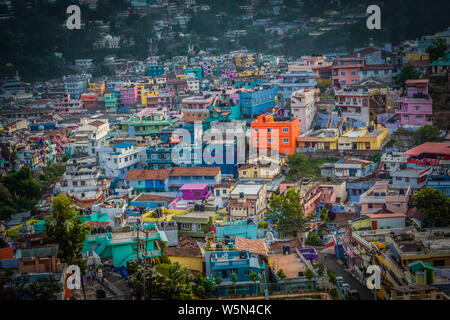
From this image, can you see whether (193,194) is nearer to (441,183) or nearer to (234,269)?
(441,183)

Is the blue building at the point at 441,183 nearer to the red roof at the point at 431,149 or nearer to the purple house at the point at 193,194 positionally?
the red roof at the point at 431,149

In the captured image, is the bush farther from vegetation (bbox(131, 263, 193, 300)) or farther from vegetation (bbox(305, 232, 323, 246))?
vegetation (bbox(131, 263, 193, 300))

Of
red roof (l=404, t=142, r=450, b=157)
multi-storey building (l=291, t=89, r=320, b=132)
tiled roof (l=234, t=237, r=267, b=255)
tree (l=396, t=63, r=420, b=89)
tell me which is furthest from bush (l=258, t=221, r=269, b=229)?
tree (l=396, t=63, r=420, b=89)

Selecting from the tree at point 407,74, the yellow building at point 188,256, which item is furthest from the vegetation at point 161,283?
the tree at point 407,74

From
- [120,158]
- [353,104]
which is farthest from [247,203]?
[353,104]

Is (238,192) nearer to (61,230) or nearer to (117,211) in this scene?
(117,211)

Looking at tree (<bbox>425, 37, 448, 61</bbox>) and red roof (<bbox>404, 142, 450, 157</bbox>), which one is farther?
tree (<bbox>425, 37, 448, 61</bbox>)
